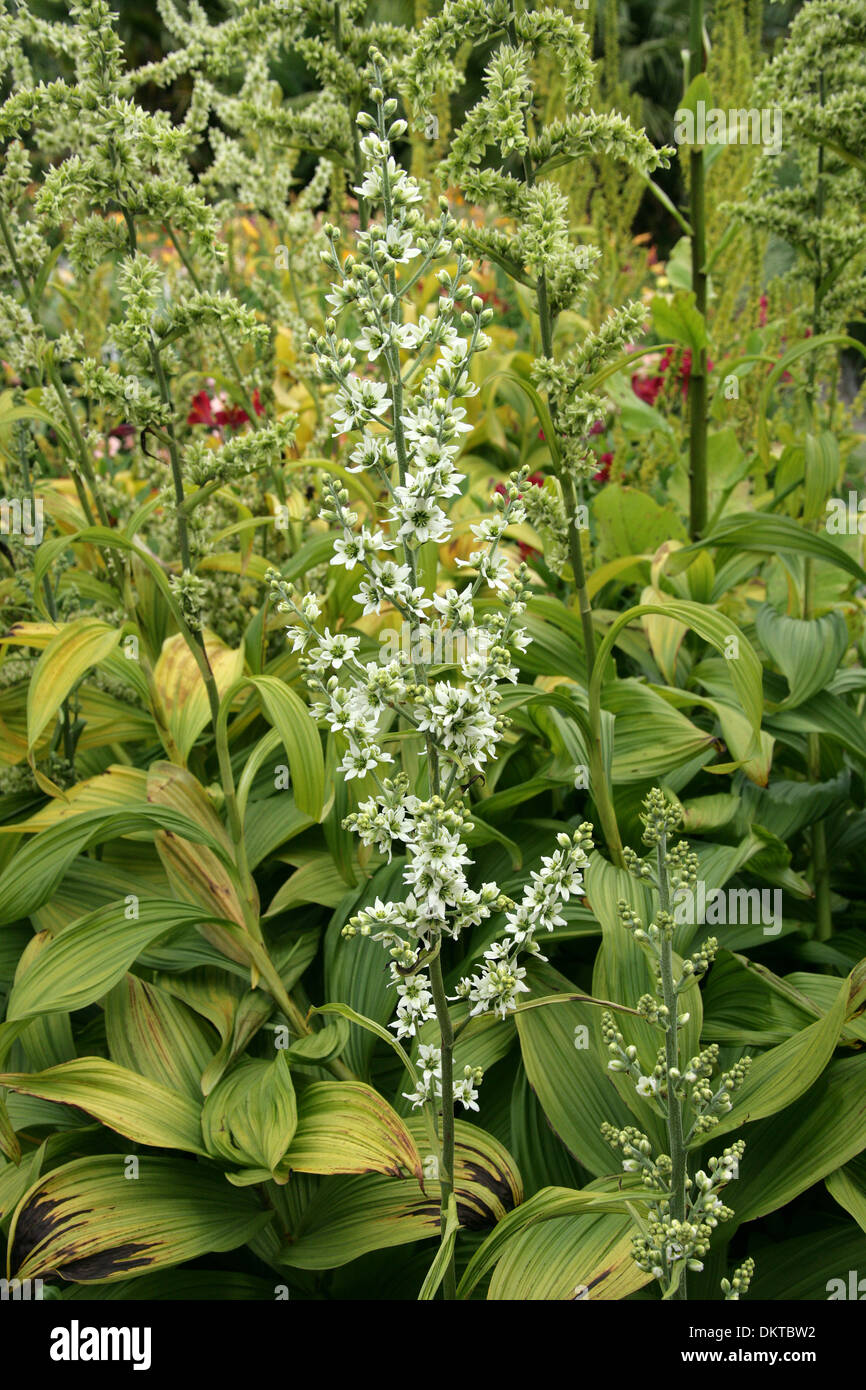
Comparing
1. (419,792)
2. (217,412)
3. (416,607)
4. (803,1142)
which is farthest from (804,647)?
(217,412)

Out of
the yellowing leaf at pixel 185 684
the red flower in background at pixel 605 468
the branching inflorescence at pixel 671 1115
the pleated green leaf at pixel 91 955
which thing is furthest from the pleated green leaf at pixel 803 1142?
the red flower in background at pixel 605 468

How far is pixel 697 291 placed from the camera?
3.25 m

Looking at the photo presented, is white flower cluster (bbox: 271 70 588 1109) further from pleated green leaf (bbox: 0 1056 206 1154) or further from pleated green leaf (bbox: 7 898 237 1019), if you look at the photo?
pleated green leaf (bbox: 7 898 237 1019)

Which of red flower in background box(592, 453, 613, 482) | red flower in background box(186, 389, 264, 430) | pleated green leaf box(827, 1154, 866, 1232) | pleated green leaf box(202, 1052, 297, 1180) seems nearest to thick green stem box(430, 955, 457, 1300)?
pleated green leaf box(202, 1052, 297, 1180)

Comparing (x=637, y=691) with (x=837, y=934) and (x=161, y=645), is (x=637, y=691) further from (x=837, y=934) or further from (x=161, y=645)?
(x=161, y=645)

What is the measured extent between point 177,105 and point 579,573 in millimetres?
20849

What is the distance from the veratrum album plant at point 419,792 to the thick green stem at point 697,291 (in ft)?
0.06

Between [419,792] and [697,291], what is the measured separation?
1.89 metres

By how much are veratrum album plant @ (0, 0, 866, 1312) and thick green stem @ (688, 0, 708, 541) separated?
18 mm

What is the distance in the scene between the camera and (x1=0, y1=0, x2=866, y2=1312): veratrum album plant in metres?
→ 1.59

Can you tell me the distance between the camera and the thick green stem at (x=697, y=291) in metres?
3.09

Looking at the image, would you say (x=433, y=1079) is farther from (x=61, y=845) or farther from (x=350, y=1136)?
(x=61, y=845)

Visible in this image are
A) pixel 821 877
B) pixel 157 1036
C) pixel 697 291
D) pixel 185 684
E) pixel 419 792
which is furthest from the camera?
pixel 697 291
